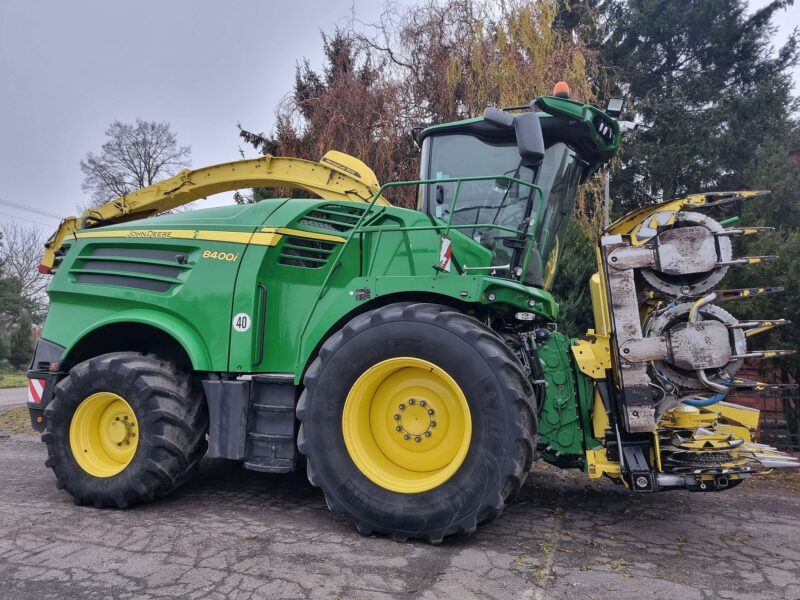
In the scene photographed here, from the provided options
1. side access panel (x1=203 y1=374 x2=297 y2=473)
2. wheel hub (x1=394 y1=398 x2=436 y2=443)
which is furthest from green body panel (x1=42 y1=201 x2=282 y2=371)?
wheel hub (x1=394 y1=398 x2=436 y2=443)

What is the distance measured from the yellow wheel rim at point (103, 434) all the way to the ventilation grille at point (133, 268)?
3.01 ft

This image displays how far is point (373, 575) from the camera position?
10.3ft

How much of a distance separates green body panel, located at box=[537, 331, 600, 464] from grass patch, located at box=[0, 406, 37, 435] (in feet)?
25.5

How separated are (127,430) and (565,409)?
10.5 ft

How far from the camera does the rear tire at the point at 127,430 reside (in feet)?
14.1

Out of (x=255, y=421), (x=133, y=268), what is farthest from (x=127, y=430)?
(x=133, y=268)

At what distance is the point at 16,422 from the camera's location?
32.5 ft

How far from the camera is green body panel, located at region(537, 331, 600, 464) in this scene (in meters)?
4.07

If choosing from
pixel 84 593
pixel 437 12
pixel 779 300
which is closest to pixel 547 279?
pixel 84 593

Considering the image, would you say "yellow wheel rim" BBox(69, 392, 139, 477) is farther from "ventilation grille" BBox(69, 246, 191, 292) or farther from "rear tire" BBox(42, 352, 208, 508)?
"ventilation grille" BBox(69, 246, 191, 292)

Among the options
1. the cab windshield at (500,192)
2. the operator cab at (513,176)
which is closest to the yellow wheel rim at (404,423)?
the operator cab at (513,176)

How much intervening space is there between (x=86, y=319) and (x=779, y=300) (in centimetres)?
777

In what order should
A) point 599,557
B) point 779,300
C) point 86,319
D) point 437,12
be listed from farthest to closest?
1. point 437,12
2. point 779,300
3. point 86,319
4. point 599,557

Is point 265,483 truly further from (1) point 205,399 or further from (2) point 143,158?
(2) point 143,158
